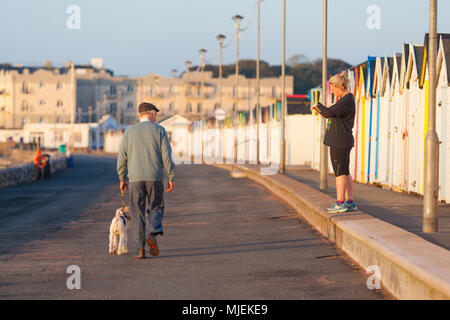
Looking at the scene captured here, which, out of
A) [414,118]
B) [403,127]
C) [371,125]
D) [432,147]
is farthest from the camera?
[371,125]

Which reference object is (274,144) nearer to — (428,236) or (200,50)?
(200,50)

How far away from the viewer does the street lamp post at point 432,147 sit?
1006 cm

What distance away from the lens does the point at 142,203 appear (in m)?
9.78

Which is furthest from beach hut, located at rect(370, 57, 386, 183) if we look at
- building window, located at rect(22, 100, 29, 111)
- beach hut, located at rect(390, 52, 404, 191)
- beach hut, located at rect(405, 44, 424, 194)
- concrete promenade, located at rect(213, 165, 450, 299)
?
building window, located at rect(22, 100, 29, 111)

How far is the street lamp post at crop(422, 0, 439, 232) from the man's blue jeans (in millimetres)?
3420

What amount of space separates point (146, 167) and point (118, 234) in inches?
39.4

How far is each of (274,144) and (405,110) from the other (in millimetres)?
27670

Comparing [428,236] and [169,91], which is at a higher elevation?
[169,91]

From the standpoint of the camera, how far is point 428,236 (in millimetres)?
9828

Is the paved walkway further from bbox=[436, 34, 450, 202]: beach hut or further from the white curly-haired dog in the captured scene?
the white curly-haired dog

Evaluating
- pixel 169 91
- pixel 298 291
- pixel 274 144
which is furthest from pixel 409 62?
pixel 169 91

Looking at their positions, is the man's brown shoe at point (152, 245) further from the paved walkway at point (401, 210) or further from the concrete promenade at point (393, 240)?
the paved walkway at point (401, 210)

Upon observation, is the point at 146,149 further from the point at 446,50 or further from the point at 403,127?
the point at 403,127

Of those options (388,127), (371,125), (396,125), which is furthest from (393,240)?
(371,125)
